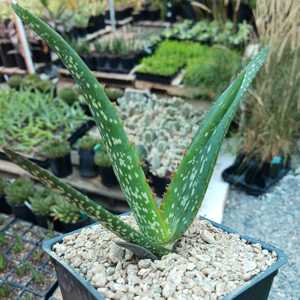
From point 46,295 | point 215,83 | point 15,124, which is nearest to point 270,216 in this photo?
point 215,83

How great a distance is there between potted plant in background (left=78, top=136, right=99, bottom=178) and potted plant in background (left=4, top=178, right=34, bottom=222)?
32 cm

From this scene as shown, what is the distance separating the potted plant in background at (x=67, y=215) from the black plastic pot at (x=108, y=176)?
274 millimetres

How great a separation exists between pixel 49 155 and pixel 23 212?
0.33 m

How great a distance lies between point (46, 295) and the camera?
5.08 ft

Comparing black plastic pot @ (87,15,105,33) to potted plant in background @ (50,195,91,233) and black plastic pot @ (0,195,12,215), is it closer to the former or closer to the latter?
black plastic pot @ (0,195,12,215)

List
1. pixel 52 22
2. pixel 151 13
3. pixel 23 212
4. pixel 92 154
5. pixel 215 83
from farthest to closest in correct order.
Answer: pixel 151 13 < pixel 52 22 < pixel 215 83 < pixel 92 154 < pixel 23 212

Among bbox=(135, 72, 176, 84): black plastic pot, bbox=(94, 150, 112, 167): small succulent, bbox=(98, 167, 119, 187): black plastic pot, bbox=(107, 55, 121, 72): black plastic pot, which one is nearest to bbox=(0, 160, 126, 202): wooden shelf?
bbox=(98, 167, 119, 187): black plastic pot

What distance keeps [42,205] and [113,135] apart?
114 centimetres

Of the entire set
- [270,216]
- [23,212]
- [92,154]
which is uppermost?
[92,154]

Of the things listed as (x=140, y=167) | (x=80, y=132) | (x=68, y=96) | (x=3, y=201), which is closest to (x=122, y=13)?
(x=68, y=96)

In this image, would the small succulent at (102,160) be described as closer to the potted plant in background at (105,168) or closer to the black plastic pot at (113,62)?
the potted plant in background at (105,168)

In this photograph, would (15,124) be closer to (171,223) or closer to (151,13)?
(171,223)

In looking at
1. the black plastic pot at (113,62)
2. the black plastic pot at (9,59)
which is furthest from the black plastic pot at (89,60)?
the black plastic pot at (9,59)

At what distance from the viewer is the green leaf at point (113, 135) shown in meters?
0.76
